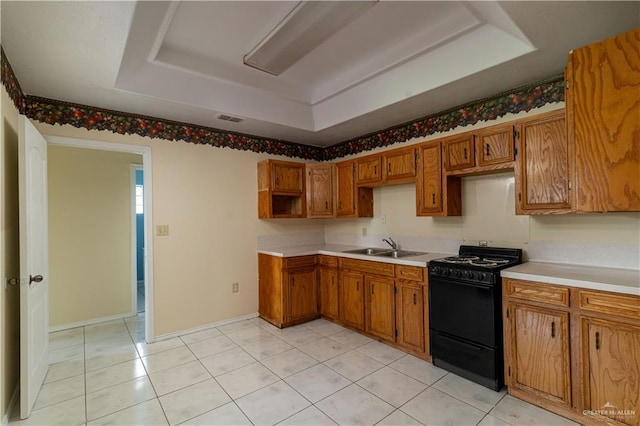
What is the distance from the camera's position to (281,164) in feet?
13.3

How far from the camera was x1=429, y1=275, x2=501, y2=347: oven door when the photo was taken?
2.32 meters

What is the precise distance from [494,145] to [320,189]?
221cm

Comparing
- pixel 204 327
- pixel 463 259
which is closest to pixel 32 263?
pixel 204 327

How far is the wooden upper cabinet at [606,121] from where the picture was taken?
172 centimetres

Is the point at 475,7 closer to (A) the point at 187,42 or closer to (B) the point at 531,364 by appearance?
(A) the point at 187,42

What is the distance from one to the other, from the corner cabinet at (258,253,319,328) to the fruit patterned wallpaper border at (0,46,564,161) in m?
1.60

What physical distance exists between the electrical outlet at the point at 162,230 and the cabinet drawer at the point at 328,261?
72.4 inches

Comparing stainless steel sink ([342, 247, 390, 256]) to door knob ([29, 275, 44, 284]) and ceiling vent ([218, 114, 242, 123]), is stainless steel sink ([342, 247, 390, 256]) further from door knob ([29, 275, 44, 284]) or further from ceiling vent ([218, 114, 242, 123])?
door knob ([29, 275, 44, 284])

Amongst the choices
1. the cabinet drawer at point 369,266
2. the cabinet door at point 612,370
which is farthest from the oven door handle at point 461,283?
the cabinet door at point 612,370

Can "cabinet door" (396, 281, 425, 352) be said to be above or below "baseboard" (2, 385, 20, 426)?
above

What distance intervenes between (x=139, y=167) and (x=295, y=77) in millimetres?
2715

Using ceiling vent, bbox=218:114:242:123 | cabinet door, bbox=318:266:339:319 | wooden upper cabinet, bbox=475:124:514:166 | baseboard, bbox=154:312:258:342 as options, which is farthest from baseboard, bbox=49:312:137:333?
wooden upper cabinet, bbox=475:124:514:166

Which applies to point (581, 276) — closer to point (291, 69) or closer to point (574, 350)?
point (574, 350)

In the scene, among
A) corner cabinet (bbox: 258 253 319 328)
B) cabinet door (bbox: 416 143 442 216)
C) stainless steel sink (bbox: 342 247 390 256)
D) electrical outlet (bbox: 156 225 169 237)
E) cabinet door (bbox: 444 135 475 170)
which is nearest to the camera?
cabinet door (bbox: 444 135 475 170)
